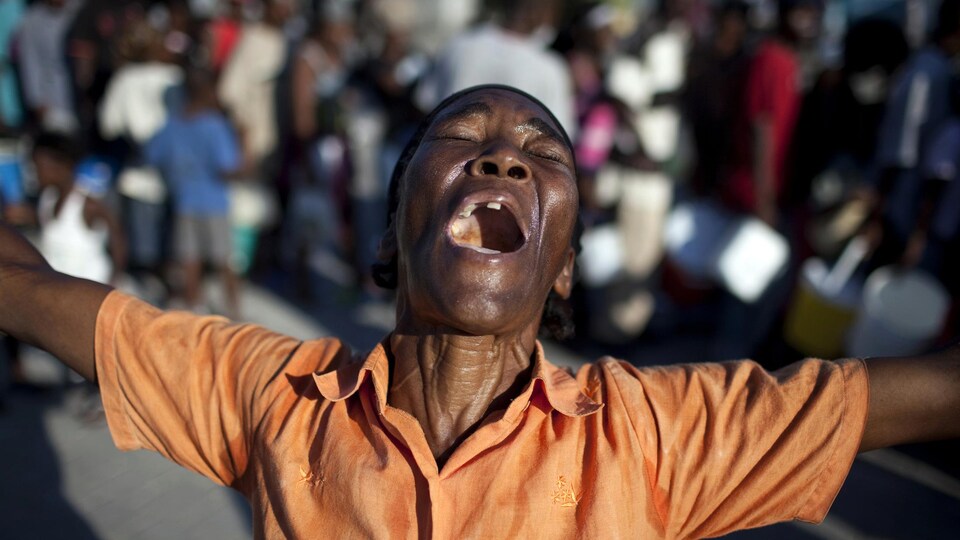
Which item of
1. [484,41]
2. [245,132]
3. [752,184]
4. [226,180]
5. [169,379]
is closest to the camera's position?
[169,379]

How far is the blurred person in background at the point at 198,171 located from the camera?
226 inches

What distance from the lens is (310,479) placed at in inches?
69.1

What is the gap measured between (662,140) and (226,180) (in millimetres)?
2861

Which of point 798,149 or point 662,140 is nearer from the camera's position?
point 798,149

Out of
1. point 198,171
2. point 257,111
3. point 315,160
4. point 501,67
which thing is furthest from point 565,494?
point 257,111

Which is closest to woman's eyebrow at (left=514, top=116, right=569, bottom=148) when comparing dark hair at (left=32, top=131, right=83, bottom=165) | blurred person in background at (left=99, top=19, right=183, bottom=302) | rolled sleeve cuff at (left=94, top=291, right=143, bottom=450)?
rolled sleeve cuff at (left=94, top=291, right=143, bottom=450)

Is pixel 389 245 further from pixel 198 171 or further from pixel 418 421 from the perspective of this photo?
pixel 198 171

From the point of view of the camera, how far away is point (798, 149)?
5414mm

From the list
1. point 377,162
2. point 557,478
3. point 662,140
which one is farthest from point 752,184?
point 557,478

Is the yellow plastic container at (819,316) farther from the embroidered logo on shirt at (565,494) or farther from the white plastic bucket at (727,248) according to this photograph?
the embroidered logo on shirt at (565,494)

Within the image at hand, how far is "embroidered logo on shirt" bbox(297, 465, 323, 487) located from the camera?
1746 mm

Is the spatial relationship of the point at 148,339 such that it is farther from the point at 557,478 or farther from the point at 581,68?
the point at 581,68

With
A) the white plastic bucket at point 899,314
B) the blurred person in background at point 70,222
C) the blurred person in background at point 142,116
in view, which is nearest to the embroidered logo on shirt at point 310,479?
the white plastic bucket at point 899,314

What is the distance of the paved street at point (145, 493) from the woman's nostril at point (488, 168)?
2.34 meters
